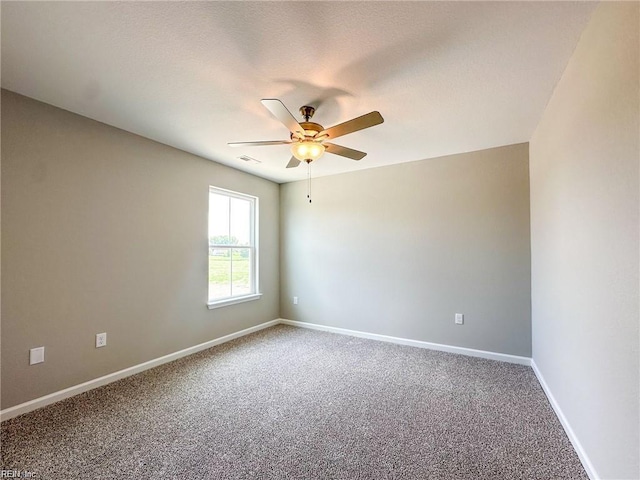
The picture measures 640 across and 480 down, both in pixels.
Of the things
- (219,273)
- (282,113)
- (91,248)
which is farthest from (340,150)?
(219,273)

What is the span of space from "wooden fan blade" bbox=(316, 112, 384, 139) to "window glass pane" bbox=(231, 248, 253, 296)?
8.64 feet

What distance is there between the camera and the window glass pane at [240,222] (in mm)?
4230

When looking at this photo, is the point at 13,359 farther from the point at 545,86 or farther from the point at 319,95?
the point at 545,86

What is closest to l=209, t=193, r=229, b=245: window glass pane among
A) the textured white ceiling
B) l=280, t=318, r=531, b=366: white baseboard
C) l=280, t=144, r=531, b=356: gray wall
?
l=280, t=144, r=531, b=356: gray wall

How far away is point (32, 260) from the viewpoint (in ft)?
7.37

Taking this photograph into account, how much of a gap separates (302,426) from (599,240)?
6.89 feet

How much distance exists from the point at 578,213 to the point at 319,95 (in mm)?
1855

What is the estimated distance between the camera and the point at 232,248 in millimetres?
4160

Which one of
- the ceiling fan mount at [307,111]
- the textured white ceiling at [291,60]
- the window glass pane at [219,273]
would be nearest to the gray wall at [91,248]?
the window glass pane at [219,273]

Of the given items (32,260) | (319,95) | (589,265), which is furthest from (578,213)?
(32,260)

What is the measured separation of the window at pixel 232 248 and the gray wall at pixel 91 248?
22cm

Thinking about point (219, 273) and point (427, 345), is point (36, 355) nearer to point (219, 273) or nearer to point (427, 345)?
point (219, 273)

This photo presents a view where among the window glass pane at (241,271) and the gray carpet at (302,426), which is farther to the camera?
the window glass pane at (241,271)

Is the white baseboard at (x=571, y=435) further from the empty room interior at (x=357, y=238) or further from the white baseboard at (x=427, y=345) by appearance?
the white baseboard at (x=427, y=345)
